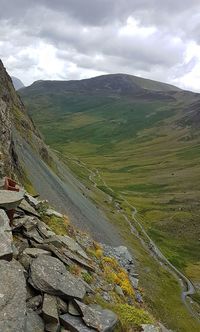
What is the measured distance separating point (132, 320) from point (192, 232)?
135 metres

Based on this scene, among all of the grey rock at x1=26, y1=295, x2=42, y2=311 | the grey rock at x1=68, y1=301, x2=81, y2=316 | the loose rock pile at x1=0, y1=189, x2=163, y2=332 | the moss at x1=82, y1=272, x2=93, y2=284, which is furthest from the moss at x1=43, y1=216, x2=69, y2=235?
the grey rock at x1=26, y1=295, x2=42, y2=311

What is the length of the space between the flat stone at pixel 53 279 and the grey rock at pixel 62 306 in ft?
0.83

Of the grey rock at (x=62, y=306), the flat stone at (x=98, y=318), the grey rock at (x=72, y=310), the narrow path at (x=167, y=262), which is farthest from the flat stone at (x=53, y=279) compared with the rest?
the narrow path at (x=167, y=262)

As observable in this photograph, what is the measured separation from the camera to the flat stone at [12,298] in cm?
1551

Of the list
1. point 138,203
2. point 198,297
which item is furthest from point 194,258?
point 138,203

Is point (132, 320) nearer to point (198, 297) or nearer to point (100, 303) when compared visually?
point (100, 303)

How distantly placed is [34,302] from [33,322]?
4.28ft

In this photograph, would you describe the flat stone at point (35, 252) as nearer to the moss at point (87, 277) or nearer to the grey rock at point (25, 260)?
the grey rock at point (25, 260)

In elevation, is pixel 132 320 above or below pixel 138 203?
above

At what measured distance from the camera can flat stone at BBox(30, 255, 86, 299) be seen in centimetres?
1966

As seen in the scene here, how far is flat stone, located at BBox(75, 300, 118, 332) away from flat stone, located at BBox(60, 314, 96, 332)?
0.22 metres

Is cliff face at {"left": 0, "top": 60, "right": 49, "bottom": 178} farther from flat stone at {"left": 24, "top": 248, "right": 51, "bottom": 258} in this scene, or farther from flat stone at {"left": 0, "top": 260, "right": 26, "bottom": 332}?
flat stone at {"left": 0, "top": 260, "right": 26, "bottom": 332}

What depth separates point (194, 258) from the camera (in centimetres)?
12688

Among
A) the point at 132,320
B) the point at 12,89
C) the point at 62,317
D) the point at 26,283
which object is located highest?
the point at 12,89
